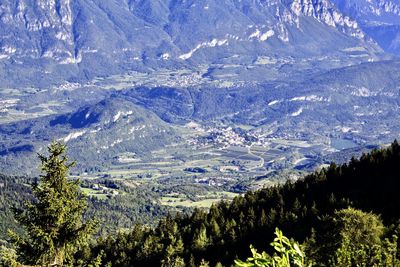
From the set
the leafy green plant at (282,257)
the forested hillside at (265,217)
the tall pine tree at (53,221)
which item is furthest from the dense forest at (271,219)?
the leafy green plant at (282,257)

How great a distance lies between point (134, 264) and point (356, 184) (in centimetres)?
Result: 4327

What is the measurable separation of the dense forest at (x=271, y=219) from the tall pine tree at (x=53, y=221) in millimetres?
32225

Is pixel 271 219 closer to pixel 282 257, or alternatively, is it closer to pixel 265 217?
pixel 265 217

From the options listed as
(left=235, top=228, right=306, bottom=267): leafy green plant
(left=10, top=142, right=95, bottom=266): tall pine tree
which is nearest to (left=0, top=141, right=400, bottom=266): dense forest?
(left=10, top=142, right=95, bottom=266): tall pine tree

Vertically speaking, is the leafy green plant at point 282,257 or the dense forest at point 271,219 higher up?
the leafy green plant at point 282,257

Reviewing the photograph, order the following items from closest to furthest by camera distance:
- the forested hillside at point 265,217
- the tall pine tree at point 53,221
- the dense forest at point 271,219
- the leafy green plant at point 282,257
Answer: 1. the leafy green plant at point 282,257
2. the tall pine tree at point 53,221
3. the dense forest at point 271,219
4. the forested hillside at point 265,217

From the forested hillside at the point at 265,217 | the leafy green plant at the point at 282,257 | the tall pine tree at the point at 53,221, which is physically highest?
the leafy green plant at the point at 282,257

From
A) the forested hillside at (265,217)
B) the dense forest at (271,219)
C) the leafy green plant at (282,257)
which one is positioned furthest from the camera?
the forested hillside at (265,217)

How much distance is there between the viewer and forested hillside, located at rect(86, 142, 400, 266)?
96.4 metres

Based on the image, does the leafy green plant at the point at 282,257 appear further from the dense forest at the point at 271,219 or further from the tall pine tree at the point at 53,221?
the dense forest at the point at 271,219

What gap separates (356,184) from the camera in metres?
118

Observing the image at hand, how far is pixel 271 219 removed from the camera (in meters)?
104

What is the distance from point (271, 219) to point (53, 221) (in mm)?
68828

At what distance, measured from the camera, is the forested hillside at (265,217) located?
3797 inches
